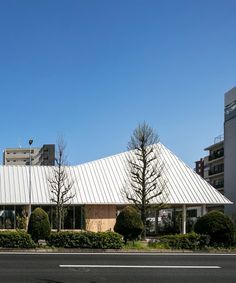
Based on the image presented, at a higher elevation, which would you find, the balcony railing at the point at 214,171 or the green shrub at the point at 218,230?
the balcony railing at the point at 214,171

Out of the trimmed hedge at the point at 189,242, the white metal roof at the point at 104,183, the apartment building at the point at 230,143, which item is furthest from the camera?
the apartment building at the point at 230,143

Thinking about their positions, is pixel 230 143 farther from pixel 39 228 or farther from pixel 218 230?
pixel 39 228

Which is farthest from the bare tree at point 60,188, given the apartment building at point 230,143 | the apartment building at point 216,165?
the apartment building at point 216,165

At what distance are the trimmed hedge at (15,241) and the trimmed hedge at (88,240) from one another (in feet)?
3.78

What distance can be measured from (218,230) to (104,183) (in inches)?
646

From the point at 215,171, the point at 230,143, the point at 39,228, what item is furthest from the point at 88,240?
the point at 215,171

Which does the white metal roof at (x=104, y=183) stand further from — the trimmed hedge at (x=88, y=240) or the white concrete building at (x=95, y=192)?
the trimmed hedge at (x=88, y=240)

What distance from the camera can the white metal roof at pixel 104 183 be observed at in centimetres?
3762

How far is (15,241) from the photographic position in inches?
914

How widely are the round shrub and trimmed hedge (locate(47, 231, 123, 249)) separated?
5.34ft

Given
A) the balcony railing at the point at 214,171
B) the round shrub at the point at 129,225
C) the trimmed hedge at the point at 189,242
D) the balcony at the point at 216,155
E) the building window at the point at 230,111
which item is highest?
the building window at the point at 230,111

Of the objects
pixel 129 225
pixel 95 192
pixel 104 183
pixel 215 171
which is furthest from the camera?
pixel 215 171
